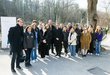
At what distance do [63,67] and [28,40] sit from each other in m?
1.85

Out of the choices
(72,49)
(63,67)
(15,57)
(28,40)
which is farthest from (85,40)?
(15,57)

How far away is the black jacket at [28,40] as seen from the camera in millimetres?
9711

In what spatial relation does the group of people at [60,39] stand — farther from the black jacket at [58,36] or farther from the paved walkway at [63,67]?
the paved walkway at [63,67]

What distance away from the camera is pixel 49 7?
5750cm

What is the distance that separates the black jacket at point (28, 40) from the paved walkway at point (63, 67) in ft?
2.97

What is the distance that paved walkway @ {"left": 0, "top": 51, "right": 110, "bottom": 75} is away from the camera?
9.38 meters

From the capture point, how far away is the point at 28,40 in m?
9.88

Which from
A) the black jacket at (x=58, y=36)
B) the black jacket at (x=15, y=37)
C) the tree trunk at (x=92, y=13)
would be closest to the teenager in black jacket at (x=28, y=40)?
the black jacket at (x=15, y=37)

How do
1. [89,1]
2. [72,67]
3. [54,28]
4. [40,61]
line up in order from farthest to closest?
[89,1] < [54,28] < [40,61] < [72,67]

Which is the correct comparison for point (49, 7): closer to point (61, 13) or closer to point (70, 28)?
point (61, 13)

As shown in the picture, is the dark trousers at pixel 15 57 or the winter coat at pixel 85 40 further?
the winter coat at pixel 85 40

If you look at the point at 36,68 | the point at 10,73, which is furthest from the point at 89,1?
the point at 10,73

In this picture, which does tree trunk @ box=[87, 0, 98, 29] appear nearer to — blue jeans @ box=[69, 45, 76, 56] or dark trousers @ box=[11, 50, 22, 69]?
blue jeans @ box=[69, 45, 76, 56]

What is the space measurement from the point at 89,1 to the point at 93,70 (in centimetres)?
774
